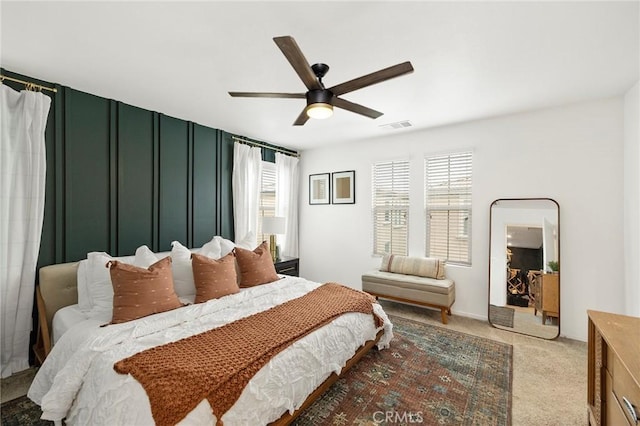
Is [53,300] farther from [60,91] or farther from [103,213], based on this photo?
[60,91]

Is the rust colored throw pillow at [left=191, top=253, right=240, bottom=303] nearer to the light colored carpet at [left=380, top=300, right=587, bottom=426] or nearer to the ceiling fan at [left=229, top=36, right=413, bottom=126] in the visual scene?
the ceiling fan at [left=229, top=36, right=413, bottom=126]

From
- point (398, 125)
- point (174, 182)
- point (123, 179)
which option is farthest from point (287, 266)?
point (398, 125)

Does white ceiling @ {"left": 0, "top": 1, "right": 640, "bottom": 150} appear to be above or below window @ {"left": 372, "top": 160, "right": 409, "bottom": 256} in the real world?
above

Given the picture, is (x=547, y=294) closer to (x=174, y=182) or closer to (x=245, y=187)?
→ (x=245, y=187)

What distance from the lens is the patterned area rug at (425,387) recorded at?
77.1 inches

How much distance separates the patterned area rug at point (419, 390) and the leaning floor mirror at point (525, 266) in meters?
0.59

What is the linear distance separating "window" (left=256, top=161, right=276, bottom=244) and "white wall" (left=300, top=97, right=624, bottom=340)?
69.0 inches

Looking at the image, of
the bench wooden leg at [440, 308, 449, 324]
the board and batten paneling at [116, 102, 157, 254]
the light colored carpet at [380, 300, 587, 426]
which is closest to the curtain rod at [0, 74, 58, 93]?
the board and batten paneling at [116, 102, 157, 254]

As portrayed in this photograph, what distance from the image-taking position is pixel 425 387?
7.48 feet

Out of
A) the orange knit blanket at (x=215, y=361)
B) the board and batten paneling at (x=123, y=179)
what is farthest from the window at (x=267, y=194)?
the orange knit blanket at (x=215, y=361)

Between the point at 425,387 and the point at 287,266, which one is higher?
the point at 287,266

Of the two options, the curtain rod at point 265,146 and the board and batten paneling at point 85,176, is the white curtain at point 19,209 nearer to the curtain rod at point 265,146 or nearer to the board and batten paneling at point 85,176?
the board and batten paneling at point 85,176

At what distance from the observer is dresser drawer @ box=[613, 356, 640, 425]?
1113 millimetres

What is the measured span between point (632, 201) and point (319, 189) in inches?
153
